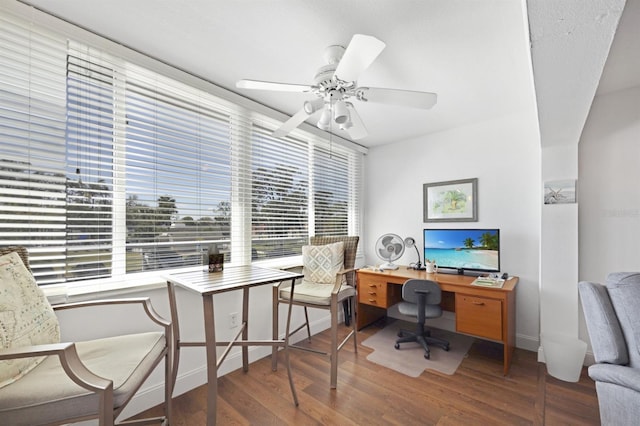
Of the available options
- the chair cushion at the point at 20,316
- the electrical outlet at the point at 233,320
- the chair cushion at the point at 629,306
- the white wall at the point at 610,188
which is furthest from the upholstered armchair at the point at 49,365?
the white wall at the point at 610,188

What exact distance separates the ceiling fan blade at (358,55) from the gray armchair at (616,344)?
67.8 inches

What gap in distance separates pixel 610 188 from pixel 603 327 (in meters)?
1.53

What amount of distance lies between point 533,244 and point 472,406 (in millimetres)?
1685

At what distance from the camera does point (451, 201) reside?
3.21 metres

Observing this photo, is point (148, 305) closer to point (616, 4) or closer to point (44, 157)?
point (44, 157)

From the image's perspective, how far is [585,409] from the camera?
1818 millimetres

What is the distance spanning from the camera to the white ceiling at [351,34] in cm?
144

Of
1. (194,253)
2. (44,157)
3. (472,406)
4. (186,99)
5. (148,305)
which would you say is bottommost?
(472,406)

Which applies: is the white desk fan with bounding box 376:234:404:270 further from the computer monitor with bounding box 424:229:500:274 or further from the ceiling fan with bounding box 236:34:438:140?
the ceiling fan with bounding box 236:34:438:140

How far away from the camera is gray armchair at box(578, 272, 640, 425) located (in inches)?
48.8

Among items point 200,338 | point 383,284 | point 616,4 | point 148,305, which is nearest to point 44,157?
point 148,305

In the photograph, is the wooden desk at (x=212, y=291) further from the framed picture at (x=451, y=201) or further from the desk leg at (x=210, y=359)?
the framed picture at (x=451, y=201)

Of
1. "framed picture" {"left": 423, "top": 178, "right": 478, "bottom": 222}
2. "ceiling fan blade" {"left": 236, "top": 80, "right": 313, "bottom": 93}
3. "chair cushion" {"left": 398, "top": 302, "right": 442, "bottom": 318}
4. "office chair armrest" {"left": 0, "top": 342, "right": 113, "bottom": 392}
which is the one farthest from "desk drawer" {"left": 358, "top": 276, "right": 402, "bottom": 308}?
"office chair armrest" {"left": 0, "top": 342, "right": 113, "bottom": 392}

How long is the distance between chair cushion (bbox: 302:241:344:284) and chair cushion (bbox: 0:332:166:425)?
60.1 inches
